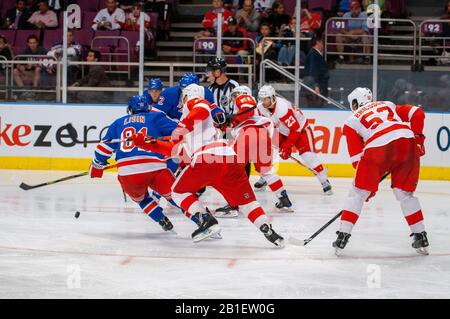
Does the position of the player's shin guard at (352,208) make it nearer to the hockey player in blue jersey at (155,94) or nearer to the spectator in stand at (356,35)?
the hockey player in blue jersey at (155,94)

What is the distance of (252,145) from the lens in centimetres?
820

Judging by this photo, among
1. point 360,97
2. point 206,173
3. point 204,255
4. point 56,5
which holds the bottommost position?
point 204,255

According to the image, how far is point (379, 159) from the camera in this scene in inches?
255

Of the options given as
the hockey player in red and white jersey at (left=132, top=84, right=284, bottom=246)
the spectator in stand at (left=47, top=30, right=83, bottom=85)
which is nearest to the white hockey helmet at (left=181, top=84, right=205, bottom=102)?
the hockey player in red and white jersey at (left=132, top=84, right=284, bottom=246)

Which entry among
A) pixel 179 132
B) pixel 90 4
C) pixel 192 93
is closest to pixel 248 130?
pixel 192 93

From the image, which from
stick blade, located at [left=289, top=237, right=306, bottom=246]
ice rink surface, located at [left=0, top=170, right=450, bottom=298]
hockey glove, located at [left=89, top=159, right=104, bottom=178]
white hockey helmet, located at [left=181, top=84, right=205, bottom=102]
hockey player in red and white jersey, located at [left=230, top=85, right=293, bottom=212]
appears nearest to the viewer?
ice rink surface, located at [left=0, top=170, right=450, bottom=298]

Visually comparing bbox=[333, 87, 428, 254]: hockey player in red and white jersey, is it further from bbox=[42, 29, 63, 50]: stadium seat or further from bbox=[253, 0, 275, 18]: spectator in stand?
bbox=[42, 29, 63, 50]: stadium seat

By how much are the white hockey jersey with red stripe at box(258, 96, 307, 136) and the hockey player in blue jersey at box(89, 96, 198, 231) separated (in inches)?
94.4

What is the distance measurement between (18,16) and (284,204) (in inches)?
228

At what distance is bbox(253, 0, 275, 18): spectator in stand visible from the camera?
41.4 ft

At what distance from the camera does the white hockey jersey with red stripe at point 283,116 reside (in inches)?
378

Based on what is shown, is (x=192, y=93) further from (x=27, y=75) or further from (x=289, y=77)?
(x=27, y=75)
